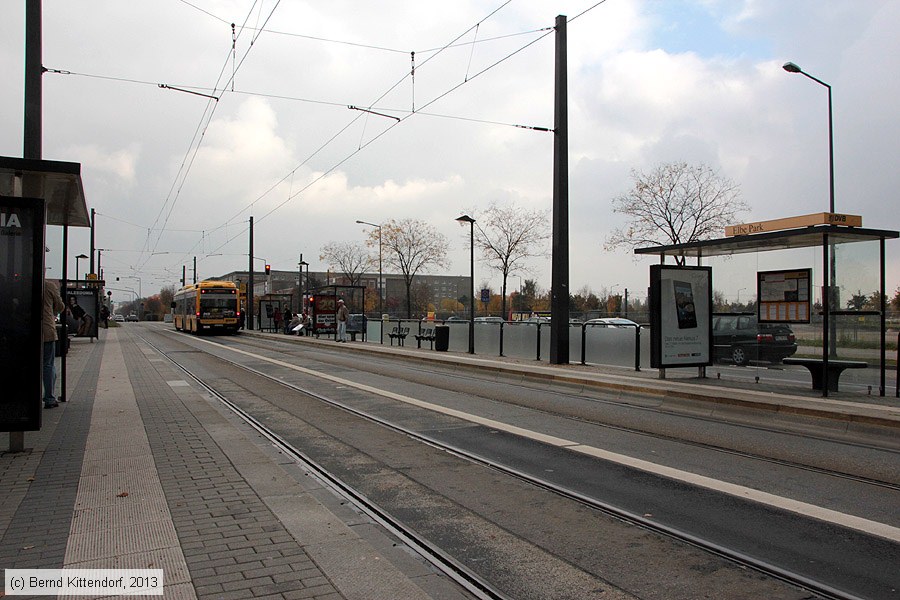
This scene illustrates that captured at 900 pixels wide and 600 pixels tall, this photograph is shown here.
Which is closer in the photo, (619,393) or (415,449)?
(415,449)

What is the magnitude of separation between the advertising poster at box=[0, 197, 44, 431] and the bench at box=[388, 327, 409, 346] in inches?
866

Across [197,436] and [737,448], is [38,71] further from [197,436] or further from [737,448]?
[737,448]

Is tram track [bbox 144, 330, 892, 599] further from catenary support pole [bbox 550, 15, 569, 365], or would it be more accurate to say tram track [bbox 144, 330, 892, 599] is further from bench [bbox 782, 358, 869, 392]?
catenary support pole [bbox 550, 15, 569, 365]

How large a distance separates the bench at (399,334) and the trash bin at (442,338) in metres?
3.56

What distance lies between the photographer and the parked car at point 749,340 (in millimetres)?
13562

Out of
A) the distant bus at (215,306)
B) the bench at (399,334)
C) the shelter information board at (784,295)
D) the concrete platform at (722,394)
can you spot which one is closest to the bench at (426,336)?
the bench at (399,334)

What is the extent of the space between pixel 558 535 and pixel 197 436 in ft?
17.4

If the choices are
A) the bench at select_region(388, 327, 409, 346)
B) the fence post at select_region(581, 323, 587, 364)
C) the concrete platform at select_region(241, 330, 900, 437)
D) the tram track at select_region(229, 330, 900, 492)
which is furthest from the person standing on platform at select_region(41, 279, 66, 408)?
the bench at select_region(388, 327, 409, 346)

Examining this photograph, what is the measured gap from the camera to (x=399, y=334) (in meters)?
28.9

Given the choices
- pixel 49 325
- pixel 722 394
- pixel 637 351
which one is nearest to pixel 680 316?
pixel 722 394

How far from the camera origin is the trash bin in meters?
25.1

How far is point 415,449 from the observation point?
786cm

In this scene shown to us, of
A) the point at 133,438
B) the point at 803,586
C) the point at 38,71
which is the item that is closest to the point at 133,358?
the point at 38,71

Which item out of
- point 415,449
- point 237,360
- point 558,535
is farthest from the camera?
point 237,360
